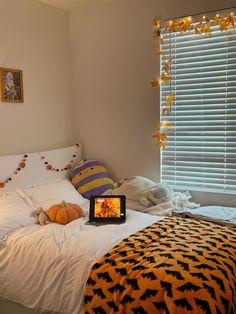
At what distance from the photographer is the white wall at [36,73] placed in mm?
2881

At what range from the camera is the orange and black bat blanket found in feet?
4.97

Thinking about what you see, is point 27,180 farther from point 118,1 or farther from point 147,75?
point 118,1

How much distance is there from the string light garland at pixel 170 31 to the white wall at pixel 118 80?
7 centimetres

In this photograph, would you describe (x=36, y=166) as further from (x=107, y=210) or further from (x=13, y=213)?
(x=107, y=210)

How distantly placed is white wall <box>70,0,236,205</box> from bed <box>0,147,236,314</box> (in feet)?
3.02

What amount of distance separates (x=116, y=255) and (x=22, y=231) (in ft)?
2.62

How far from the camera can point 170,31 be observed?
291 centimetres

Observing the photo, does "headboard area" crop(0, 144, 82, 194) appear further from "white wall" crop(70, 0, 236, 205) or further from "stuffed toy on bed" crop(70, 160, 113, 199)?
"white wall" crop(70, 0, 236, 205)

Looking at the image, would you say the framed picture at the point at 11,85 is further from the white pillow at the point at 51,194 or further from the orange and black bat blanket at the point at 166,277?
the orange and black bat blanket at the point at 166,277

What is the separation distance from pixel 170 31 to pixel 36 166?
1.66 meters

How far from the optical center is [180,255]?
5.81 feet

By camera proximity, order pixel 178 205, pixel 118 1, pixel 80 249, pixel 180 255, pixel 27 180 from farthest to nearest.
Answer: pixel 118 1 → pixel 27 180 → pixel 178 205 → pixel 80 249 → pixel 180 255

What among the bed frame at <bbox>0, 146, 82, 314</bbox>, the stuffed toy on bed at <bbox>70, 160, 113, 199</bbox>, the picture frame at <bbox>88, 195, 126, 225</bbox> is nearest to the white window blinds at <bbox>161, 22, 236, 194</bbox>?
the stuffed toy on bed at <bbox>70, 160, 113, 199</bbox>

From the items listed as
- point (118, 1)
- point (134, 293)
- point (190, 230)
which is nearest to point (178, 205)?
point (190, 230)
